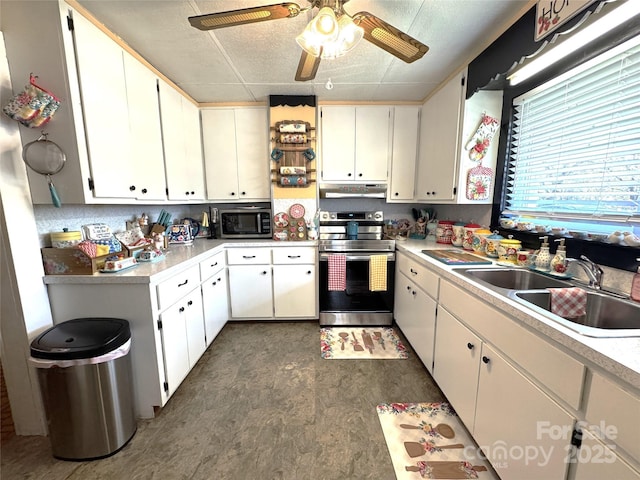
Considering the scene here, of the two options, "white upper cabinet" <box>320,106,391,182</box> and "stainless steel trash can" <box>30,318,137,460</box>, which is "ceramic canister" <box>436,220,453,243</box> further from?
"stainless steel trash can" <box>30,318,137,460</box>

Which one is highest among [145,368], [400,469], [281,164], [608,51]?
[608,51]

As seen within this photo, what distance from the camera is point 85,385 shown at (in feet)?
4.28

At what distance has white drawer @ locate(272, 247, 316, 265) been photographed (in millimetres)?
2674

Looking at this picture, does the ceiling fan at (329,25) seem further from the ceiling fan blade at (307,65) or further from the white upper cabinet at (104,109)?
the white upper cabinet at (104,109)

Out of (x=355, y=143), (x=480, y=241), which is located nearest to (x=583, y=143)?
(x=480, y=241)

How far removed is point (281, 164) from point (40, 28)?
1801mm

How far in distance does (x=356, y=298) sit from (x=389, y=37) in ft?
6.96

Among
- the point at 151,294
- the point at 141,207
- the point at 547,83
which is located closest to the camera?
the point at 151,294

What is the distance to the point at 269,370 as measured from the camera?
2.07 metres

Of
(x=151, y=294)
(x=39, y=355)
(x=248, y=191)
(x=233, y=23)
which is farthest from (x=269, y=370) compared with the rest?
(x=233, y=23)

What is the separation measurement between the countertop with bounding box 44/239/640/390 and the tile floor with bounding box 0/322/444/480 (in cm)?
88

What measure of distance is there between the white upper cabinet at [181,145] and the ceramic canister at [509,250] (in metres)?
2.60

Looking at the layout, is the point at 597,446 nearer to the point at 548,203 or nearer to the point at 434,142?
the point at 548,203

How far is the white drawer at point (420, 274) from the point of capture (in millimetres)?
1811
